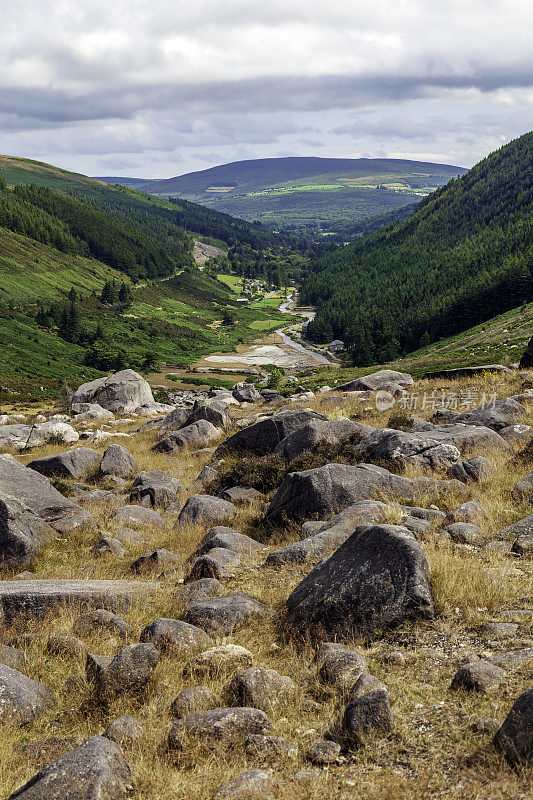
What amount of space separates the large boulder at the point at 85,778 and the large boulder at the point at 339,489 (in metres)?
8.50

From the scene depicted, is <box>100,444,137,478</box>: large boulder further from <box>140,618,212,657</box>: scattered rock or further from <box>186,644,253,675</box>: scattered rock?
<box>186,644,253,675</box>: scattered rock

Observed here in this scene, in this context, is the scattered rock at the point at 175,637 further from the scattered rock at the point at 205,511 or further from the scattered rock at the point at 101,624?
the scattered rock at the point at 205,511

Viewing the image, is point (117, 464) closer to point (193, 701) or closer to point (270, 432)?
point (270, 432)

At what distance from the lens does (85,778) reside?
5359mm

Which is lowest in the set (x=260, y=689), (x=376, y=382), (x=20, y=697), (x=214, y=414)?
(x=214, y=414)

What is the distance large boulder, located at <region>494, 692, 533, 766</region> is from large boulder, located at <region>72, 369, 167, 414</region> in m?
58.7

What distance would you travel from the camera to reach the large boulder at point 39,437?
3447cm

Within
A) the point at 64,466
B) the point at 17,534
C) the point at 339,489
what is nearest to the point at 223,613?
the point at 339,489

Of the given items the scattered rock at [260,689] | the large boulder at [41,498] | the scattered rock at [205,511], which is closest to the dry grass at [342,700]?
the scattered rock at [260,689]

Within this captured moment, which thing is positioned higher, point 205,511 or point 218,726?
point 218,726

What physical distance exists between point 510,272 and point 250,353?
93077 millimetres

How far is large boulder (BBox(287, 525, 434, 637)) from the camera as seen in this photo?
27.0 feet

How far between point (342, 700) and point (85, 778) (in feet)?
10.3
